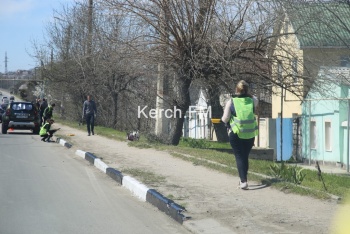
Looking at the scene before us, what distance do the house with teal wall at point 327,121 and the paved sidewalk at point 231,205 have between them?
22.9 ft

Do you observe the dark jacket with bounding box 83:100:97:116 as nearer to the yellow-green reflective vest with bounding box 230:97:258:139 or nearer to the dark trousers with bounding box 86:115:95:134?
the dark trousers with bounding box 86:115:95:134

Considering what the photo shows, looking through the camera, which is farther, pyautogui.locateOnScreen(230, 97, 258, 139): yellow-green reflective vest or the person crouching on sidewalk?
the person crouching on sidewalk

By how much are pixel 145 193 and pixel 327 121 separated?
637 inches

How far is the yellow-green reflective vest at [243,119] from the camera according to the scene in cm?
978

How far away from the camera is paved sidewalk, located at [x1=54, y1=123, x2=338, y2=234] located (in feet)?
24.5

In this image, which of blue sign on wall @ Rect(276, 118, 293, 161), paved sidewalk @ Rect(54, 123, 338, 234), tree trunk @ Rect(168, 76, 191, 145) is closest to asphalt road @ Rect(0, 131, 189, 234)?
paved sidewalk @ Rect(54, 123, 338, 234)

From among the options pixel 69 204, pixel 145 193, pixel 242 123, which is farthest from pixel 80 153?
pixel 242 123

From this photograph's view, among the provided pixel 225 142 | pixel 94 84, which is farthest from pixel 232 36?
pixel 94 84

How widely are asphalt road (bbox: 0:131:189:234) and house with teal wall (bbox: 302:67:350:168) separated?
8099 millimetres

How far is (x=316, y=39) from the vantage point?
15945 millimetres

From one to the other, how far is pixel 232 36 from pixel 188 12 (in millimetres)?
1481

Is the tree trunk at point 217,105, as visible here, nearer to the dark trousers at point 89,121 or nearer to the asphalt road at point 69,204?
the dark trousers at point 89,121

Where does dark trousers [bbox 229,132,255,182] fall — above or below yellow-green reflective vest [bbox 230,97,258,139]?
below

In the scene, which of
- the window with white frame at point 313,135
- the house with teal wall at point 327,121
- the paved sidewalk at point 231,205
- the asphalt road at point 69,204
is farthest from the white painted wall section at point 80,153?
the window with white frame at point 313,135
